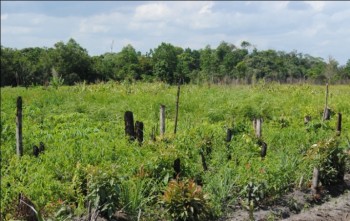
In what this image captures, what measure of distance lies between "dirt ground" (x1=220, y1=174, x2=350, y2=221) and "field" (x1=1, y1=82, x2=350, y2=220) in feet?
0.41

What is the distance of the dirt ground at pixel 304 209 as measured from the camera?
4.78m

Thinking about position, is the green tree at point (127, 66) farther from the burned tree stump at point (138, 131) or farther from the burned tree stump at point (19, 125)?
the burned tree stump at point (19, 125)

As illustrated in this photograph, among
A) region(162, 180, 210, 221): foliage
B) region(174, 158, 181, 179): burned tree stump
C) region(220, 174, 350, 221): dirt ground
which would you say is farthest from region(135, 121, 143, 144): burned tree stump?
region(162, 180, 210, 221): foliage

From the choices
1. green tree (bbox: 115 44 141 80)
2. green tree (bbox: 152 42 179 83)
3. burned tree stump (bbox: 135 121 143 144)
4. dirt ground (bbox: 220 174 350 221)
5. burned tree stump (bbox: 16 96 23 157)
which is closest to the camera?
dirt ground (bbox: 220 174 350 221)

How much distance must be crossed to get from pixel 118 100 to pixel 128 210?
30.3ft

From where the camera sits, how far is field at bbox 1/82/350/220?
447 cm

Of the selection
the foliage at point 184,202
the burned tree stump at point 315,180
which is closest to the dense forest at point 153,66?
the burned tree stump at point 315,180

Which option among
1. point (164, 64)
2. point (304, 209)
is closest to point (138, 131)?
point (304, 209)

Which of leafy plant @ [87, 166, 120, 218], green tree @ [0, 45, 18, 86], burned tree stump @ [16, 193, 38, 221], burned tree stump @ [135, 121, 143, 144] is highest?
green tree @ [0, 45, 18, 86]

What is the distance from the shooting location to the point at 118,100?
1360cm

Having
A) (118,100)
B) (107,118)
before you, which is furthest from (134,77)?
(107,118)

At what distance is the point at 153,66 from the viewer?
19891mm

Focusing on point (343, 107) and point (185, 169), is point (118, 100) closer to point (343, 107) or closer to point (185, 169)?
point (343, 107)

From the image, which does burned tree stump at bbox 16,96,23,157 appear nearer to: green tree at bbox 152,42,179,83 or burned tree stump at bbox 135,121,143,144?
burned tree stump at bbox 135,121,143,144
